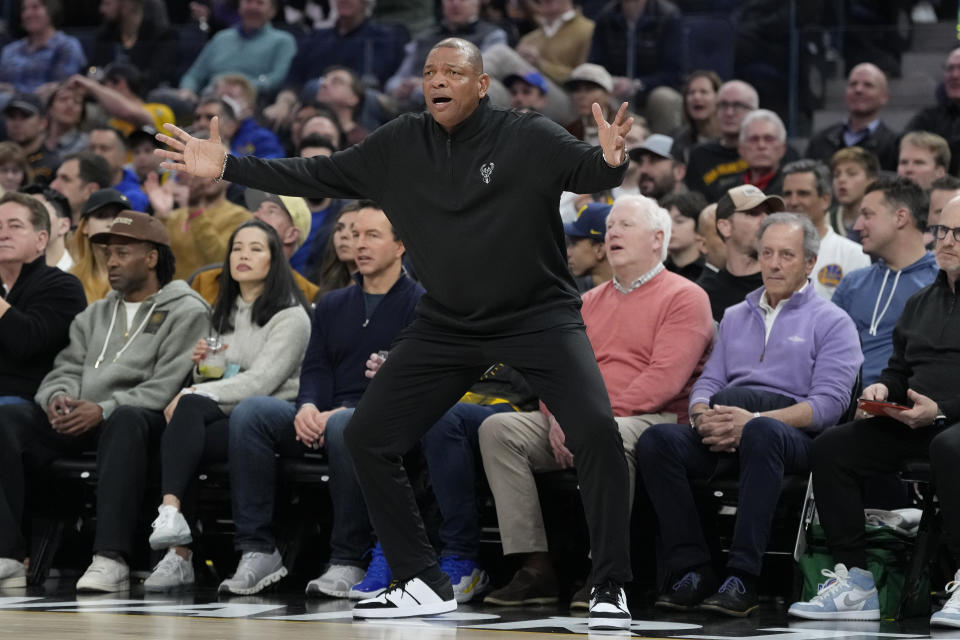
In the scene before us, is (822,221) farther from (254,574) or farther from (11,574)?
(11,574)

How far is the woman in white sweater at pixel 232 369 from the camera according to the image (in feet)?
19.9

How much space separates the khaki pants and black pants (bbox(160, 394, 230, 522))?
1.20 metres

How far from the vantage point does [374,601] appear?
4.94 meters

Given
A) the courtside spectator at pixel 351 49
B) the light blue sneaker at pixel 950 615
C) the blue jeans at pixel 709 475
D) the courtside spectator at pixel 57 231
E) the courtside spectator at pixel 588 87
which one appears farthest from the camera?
the courtside spectator at pixel 351 49

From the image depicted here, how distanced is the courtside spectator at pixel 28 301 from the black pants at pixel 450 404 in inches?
93.9

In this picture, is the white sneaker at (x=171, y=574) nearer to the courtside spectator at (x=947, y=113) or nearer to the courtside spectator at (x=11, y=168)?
the courtside spectator at (x=11, y=168)

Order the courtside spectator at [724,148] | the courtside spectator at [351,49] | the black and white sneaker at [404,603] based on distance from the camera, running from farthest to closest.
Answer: the courtside spectator at [351,49] → the courtside spectator at [724,148] → the black and white sneaker at [404,603]

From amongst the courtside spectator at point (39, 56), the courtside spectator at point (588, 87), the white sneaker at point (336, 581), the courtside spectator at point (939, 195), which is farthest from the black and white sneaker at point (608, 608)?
the courtside spectator at point (39, 56)

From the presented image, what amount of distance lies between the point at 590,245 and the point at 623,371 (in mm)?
905

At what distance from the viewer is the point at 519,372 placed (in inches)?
195

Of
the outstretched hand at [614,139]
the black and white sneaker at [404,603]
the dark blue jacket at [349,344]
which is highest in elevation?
the outstretched hand at [614,139]

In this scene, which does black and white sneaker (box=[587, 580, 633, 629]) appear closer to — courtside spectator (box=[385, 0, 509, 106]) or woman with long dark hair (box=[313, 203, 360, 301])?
woman with long dark hair (box=[313, 203, 360, 301])

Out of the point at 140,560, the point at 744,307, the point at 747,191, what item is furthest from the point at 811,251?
the point at 140,560

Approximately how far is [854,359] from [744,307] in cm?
50
